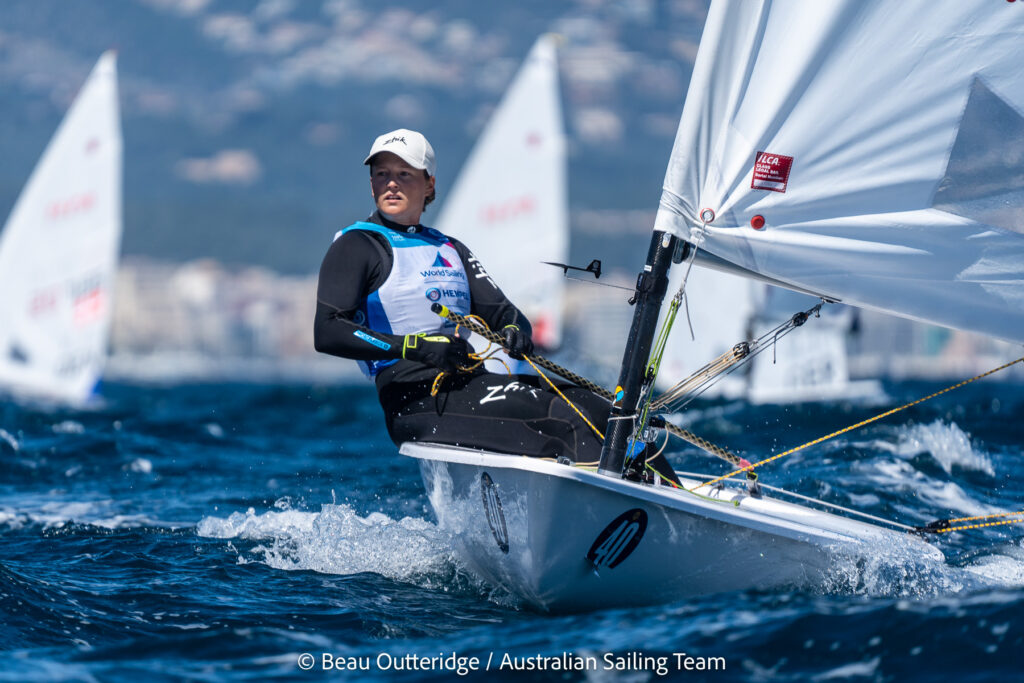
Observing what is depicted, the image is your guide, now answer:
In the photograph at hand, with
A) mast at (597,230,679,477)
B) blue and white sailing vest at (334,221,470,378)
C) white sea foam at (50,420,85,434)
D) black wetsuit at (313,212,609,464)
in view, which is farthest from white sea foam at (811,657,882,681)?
white sea foam at (50,420,85,434)

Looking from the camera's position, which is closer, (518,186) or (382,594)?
(382,594)

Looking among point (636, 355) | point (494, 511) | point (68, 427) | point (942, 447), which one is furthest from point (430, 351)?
point (68, 427)

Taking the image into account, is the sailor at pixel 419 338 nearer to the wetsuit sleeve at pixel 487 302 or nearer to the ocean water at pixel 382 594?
the wetsuit sleeve at pixel 487 302

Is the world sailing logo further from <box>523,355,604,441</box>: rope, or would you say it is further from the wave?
the wave

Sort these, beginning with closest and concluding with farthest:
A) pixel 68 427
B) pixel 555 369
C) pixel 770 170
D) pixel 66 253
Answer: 1. pixel 770 170
2. pixel 555 369
3. pixel 68 427
4. pixel 66 253

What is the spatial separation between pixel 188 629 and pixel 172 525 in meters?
2.00

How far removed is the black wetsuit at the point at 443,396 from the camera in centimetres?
385

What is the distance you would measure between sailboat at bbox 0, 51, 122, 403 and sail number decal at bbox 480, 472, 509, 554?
10.6 m

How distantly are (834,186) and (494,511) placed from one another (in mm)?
1476

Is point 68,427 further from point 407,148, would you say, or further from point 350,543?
point 407,148

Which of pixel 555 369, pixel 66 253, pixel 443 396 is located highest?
pixel 66 253

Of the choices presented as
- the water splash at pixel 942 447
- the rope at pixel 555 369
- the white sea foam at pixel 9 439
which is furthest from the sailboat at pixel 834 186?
the white sea foam at pixel 9 439

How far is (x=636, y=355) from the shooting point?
12.0 ft

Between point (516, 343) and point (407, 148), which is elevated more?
point (407, 148)
